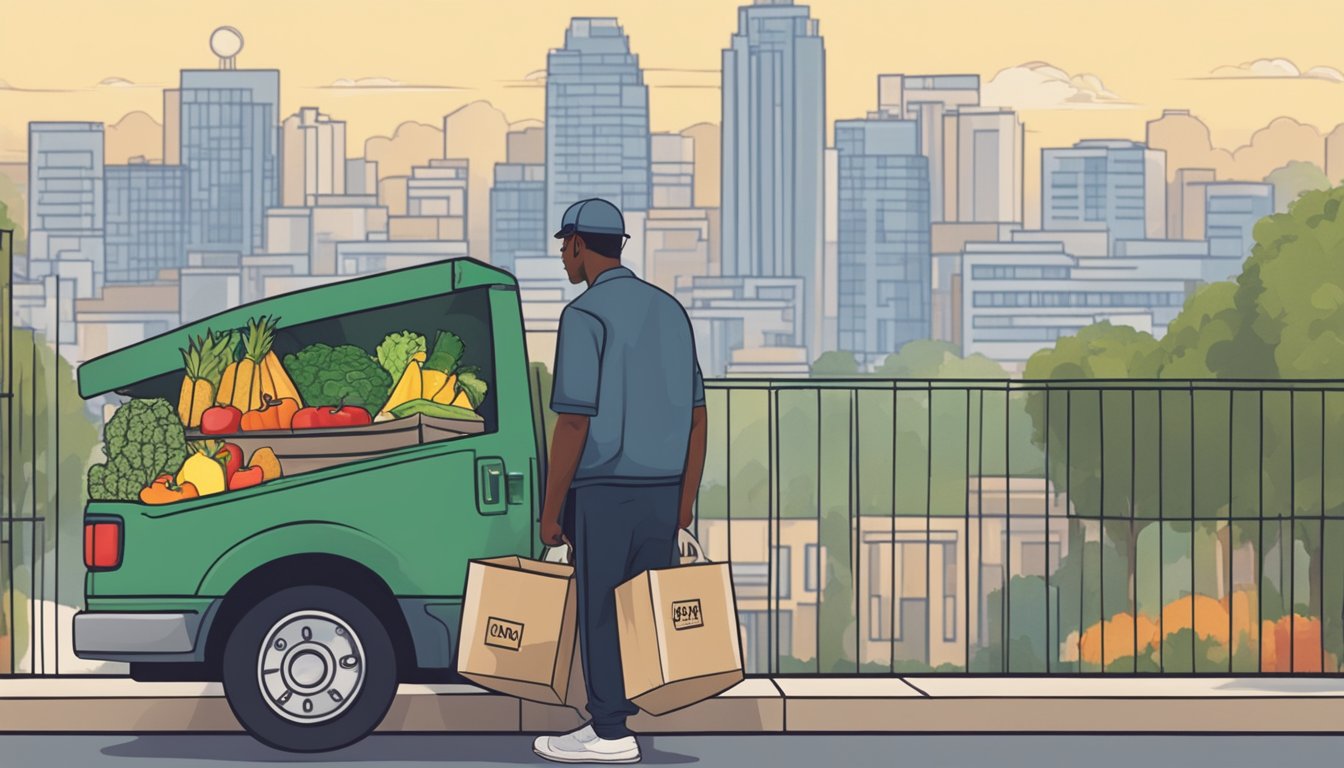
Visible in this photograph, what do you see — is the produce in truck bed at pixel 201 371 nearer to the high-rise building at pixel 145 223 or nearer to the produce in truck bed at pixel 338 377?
the produce in truck bed at pixel 338 377

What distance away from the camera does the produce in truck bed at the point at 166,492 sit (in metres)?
8.37

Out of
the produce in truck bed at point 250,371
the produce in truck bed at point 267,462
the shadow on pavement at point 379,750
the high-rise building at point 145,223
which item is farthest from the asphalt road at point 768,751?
the high-rise building at point 145,223

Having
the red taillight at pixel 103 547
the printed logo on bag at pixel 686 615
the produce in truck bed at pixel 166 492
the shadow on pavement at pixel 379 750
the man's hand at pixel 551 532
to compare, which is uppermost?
the produce in truck bed at pixel 166 492

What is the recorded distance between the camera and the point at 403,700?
29.5ft

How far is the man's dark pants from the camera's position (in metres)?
7.87

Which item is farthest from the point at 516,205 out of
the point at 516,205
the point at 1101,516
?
the point at 1101,516

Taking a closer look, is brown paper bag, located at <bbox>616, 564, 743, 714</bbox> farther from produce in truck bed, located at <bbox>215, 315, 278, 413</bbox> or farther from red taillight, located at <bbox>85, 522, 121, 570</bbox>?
red taillight, located at <bbox>85, 522, 121, 570</bbox>

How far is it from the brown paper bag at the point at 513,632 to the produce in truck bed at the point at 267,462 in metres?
1.14

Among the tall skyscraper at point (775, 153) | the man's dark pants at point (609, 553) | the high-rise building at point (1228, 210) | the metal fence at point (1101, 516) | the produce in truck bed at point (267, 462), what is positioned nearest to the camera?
the man's dark pants at point (609, 553)

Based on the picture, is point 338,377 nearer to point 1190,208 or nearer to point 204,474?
point 204,474

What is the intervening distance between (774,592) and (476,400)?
2.67m

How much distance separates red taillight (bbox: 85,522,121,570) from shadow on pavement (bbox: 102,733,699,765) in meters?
0.92

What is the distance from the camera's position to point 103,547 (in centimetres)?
830

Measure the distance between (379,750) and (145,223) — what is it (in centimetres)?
8753
